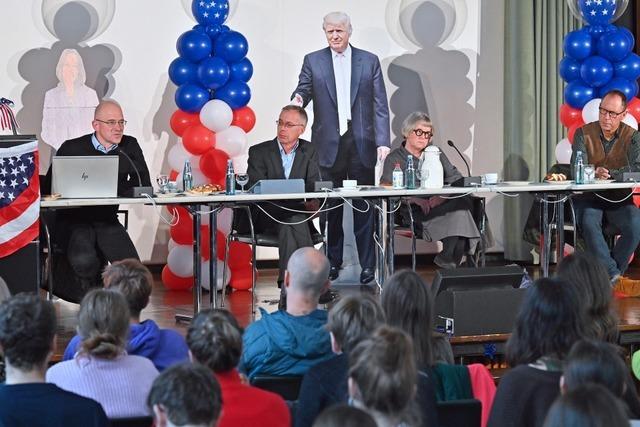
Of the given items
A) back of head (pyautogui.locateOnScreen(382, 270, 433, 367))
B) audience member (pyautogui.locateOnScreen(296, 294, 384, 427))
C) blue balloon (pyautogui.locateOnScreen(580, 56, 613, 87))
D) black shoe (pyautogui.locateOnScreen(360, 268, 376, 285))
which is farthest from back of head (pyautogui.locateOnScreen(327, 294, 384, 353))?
blue balloon (pyautogui.locateOnScreen(580, 56, 613, 87))

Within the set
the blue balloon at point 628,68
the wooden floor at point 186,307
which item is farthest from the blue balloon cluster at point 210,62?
the blue balloon at point 628,68

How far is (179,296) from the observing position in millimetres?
6973

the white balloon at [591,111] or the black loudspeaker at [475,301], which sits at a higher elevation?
the white balloon at [591,111]

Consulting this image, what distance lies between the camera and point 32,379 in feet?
8.34

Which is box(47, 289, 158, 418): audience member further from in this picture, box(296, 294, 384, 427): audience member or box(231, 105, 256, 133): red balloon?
box(231, 105, 256, 133): red balloon

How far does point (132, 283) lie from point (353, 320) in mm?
819

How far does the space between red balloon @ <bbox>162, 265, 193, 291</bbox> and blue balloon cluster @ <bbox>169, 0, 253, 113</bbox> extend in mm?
1083

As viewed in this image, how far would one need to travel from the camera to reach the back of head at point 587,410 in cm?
179

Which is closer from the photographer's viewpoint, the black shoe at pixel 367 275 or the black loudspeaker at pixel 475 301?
the black loudspeaker at pixel 475 301

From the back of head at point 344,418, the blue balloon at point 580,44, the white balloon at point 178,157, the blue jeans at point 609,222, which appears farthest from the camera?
the blue balloon at point 580,44

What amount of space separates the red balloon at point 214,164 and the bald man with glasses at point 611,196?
2.14m

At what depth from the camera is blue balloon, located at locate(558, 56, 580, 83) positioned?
7.42 meters

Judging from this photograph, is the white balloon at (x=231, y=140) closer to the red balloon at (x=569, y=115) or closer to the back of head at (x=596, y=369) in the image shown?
→ the red balloon at (x=569, y=115)

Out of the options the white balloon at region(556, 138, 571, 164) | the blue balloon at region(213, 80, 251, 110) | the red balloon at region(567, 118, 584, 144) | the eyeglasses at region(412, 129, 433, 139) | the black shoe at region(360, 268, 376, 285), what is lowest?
the black shoe at region(360, 268, 376, 285)
